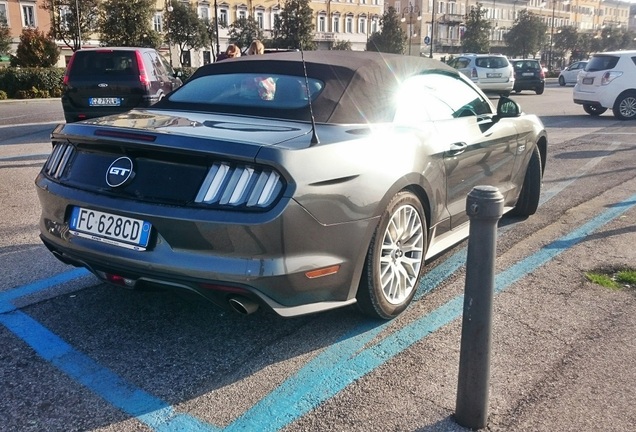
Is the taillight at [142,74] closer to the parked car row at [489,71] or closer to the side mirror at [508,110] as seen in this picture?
the side mirror at [508,110]

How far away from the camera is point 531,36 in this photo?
69.9 m

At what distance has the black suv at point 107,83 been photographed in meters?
10.3

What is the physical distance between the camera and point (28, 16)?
52.4 meters

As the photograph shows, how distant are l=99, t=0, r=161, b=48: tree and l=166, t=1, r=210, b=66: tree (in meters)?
11.0

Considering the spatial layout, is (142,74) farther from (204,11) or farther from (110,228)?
(204,11)

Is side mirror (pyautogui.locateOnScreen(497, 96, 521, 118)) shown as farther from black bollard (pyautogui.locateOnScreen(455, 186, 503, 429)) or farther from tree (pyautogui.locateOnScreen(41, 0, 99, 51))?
tree (pyautogui.locateOnScreen(41, 0, 99, 51))

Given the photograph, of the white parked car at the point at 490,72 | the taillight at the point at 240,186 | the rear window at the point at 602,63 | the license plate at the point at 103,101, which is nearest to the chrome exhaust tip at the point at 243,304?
the taillight at the point at 240,186

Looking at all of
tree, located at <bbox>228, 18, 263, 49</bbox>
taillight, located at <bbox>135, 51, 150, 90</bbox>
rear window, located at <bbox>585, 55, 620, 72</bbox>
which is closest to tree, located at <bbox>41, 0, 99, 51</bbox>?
tree, located at <bbox>228, 18, 263, 49</bbox>

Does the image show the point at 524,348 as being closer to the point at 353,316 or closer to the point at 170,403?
the point at 353,316

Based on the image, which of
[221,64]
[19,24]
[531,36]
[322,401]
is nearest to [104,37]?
[19,24]

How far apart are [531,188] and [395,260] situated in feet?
8.90

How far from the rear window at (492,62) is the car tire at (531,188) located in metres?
19.2

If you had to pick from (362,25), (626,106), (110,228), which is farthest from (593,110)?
(362,25)

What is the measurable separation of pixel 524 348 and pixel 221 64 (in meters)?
2.77
